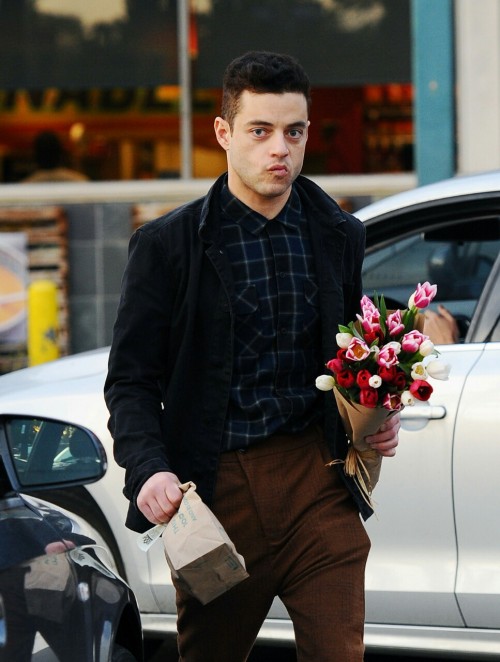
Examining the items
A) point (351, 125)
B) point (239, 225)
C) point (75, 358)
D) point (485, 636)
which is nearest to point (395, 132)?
point (351, 125)

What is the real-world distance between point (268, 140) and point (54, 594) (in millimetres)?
1011

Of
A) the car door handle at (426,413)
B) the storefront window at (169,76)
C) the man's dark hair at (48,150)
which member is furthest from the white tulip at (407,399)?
the man's dark hair at (48,150)

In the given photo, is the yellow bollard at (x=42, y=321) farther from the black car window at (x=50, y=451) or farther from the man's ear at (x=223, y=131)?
the man's ear at (x=223, y=131)

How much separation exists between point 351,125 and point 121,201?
1.85 meters

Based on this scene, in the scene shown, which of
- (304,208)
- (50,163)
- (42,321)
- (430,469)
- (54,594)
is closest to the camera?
(54,594)

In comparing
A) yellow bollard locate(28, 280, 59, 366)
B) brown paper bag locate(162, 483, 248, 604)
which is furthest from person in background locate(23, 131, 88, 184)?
brown paper bag locate(162, 483, 248, 604)

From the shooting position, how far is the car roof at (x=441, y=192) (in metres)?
4.36

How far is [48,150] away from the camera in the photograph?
10359 millimetres

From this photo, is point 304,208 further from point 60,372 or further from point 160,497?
point 60,372

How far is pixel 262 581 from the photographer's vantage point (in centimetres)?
286

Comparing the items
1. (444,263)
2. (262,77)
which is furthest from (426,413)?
(262,77)

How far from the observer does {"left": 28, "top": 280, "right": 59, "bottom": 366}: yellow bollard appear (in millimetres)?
8836

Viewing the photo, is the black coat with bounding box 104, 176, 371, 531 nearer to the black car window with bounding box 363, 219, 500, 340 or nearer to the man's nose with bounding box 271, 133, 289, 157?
the man's nose with bounding box 271, 133, 289, 157

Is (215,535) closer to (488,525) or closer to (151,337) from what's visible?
(151,337)
